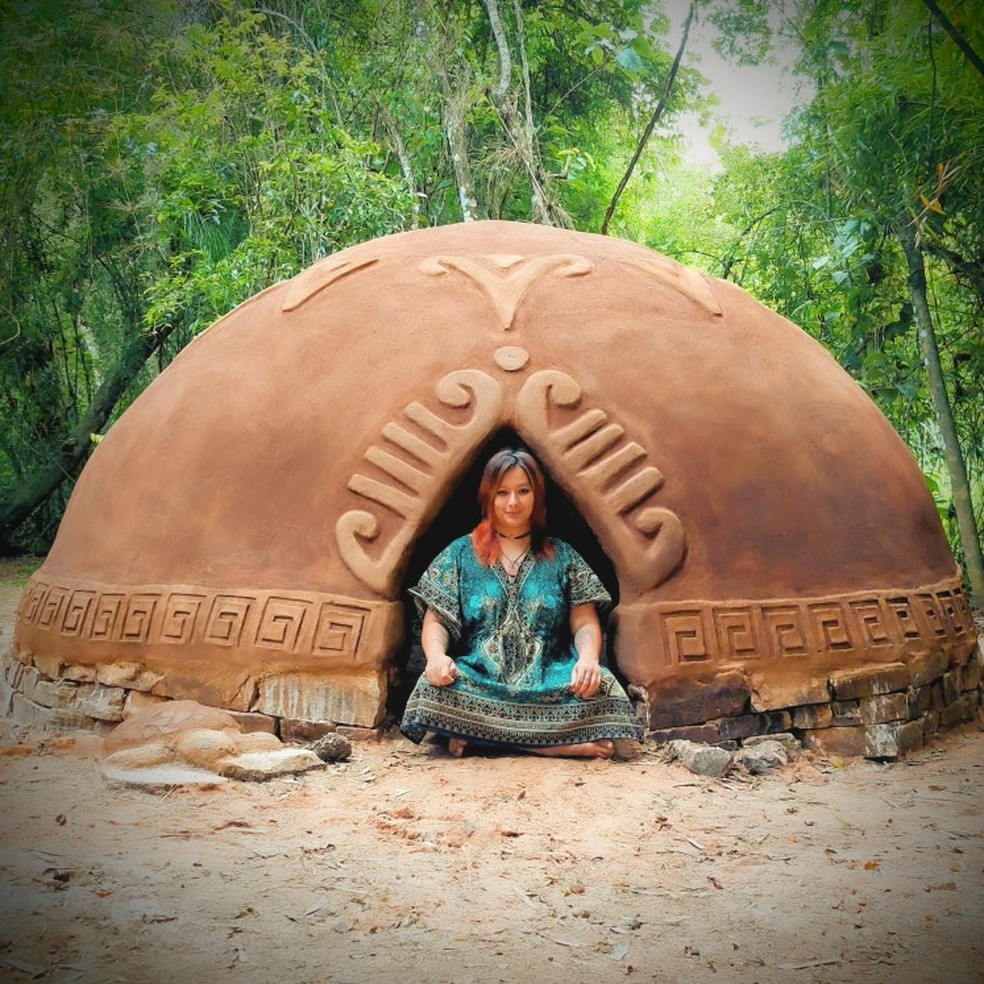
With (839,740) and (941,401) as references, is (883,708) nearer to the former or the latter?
(839,740)

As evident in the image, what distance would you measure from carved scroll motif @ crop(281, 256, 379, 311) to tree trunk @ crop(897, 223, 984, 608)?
169 inches

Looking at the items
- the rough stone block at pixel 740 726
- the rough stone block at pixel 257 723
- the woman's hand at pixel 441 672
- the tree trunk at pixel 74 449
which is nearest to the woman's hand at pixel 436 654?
the woman's hand at pixel 441 672

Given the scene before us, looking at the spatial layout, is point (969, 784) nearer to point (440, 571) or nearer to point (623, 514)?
point (623, 514)

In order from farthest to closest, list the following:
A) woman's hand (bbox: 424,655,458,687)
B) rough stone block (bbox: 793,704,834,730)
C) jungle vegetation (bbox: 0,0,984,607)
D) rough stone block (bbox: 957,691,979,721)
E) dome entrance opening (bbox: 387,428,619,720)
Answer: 1. jungle vegetation (bbox: 0,0,984,607)
2. rough stone block (bbox: 957,691,979,721)
3. dome entrance opening (bbox: 387,428,619,720)
4. rough stone block (bbox: 793,704,834,730)
5. woman's hand (bbox: 424,655,458,687)

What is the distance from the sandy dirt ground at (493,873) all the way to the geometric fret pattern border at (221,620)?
459 millimetres

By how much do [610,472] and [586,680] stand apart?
79 centimetres

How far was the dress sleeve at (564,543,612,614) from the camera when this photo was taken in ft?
12.2

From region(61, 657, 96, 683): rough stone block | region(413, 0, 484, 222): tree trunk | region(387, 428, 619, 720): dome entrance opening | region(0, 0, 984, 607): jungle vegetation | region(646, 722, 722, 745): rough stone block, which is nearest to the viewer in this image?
region(646, 722, 722, 745): rough stone block

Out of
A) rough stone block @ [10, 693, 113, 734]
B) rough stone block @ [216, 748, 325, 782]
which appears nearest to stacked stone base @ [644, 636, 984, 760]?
rough stone block @ [216, 748, 325, 782]

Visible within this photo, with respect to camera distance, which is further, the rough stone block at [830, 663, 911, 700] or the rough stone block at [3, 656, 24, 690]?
the rough stone block at [3, 656, 24, 690]

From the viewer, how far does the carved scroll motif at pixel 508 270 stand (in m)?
4.04

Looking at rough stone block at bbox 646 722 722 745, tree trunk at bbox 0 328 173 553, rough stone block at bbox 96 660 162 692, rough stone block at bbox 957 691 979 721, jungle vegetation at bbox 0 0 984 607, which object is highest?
jungle vegetation at bbox 0 0 984 607

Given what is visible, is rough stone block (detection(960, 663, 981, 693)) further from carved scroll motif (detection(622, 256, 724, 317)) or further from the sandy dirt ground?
carved scroll motif (detection(622, 256, 724, 317))

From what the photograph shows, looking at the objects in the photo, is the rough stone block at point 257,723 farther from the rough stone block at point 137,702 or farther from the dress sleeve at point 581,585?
the dress sleeve at point 581,585
